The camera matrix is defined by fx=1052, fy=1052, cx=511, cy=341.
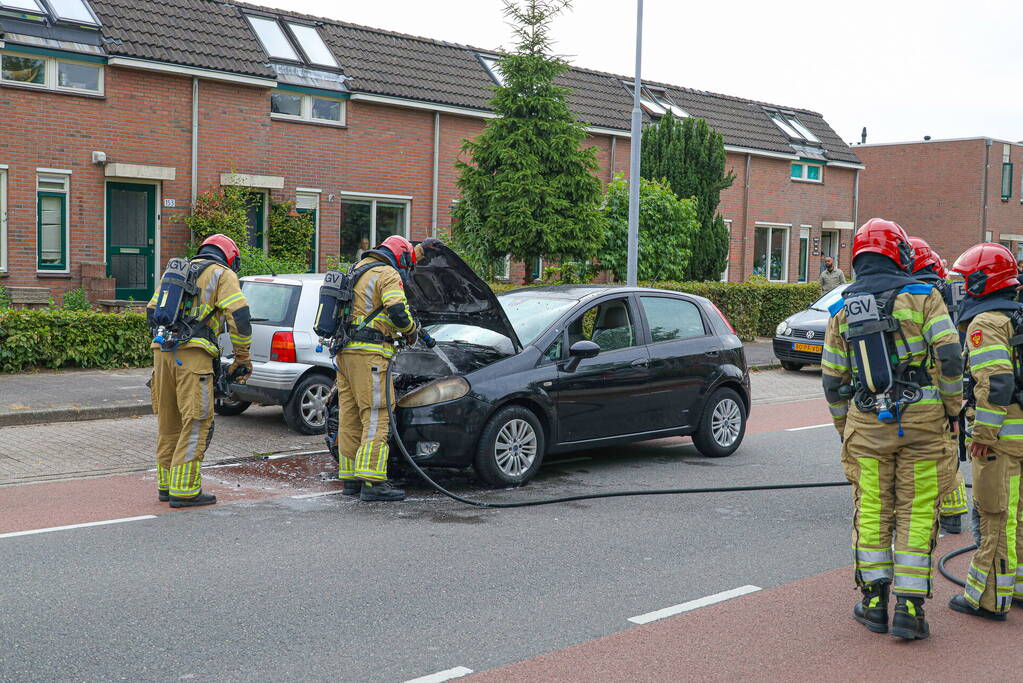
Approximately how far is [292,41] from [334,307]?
15.3m

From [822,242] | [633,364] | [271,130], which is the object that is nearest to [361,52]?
[271,130]

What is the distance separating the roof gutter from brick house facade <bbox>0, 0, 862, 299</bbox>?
34mm

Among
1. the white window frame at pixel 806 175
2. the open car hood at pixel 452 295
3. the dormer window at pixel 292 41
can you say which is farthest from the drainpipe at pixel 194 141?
the white window frame at pixel 806 175

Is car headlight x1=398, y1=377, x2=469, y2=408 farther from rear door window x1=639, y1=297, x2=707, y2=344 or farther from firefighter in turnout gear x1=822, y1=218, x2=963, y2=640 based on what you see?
firefighter in turnout gear x1=822, y1=218, x2=963, y2=640

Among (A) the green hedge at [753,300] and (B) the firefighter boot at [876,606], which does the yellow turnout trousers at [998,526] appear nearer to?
(B) the firefighter boot at [876,606]

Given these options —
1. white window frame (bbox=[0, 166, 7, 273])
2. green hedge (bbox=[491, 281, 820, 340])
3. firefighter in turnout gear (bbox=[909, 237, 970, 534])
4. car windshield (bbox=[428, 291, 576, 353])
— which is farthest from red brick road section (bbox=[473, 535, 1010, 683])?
white window frame (bbox=[0, 166, 7, 273])

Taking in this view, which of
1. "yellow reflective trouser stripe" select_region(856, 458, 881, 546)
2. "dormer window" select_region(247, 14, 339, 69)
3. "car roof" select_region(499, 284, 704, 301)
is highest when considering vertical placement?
"dormer window" select_region(247, 14, 339, 69)

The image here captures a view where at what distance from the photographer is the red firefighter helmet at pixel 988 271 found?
5.00 m

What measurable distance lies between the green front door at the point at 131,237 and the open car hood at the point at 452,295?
11.9m

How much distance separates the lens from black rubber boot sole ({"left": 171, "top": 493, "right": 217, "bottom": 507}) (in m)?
7.25

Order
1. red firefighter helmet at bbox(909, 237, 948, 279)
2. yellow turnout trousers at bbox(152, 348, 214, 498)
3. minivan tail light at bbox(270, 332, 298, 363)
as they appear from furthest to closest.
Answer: minivan tail light at bbox(270, 332, 298, 363)
yellow turnout trousers at bbox(152, 348, 214, 498)
red firefighter helmet at bbox(909, 237, 948, 279)

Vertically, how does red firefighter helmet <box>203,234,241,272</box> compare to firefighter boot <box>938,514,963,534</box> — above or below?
above

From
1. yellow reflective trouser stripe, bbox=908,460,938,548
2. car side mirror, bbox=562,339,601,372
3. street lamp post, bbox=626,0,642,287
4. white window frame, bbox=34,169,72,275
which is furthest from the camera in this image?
white window frame, bbox=34,169,72,275

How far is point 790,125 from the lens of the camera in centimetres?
3344
